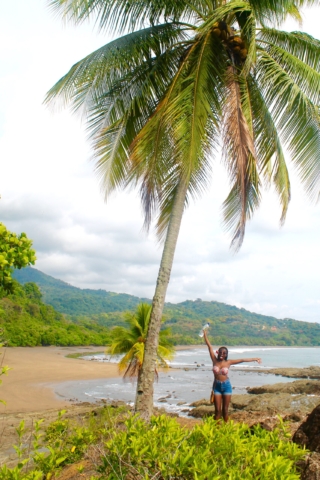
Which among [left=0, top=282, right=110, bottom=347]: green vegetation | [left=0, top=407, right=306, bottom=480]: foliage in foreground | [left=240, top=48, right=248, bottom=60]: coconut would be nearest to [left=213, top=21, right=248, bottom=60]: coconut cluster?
[left=240, top=48, right=248, bottom=60]: coconut

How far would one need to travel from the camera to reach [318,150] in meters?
8.27

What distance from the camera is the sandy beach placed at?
755 inches

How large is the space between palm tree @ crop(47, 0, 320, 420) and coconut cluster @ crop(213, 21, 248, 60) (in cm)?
2

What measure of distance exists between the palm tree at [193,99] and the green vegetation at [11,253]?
11.2 feet

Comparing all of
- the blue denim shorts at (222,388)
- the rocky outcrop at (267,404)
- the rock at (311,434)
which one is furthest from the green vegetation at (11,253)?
the rocky outcrop at (267,404)

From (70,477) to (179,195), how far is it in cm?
466

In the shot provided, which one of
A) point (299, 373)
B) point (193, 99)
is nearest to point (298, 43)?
point (193, 99)

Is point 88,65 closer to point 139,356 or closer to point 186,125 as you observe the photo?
point 186,125

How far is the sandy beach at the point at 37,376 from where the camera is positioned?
19172 mm

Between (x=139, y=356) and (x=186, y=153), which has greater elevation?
(x=186, y=153)

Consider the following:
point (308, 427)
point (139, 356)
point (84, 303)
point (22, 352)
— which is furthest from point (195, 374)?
point (84, 303)

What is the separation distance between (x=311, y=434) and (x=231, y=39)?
23.6 ft

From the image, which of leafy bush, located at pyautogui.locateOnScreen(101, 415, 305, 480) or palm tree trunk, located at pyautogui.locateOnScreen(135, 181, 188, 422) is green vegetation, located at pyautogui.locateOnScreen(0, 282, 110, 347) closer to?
palm tree trunk, located at pyautogui.locateOnScreen(135, 181, 188, 422)

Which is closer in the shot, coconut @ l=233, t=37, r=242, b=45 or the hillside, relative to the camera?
coconut @ l=233, t=37, r=242, b=45
